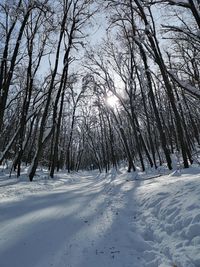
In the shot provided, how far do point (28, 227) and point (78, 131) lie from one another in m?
45.8

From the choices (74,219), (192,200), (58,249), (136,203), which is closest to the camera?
(58,249)

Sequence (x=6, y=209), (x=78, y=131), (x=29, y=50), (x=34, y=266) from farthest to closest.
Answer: (x=78, y=131) < (x=29, y=50) < (x=6, y=209) < (x=34, y=266)

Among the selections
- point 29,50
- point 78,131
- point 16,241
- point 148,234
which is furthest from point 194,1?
point 78,131

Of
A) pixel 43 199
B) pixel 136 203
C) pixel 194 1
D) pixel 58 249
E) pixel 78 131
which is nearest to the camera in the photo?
pixel 58 249

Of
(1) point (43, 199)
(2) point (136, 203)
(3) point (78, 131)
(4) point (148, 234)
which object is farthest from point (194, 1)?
(3) point (78, 131)

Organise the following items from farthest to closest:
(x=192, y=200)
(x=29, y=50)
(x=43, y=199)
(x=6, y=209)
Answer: (x=29, y=50), (x=43, y=199), (x=6, y=209), (x=192, y=200)

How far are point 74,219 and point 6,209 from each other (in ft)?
6.67

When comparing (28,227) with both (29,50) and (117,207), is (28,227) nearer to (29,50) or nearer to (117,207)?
(117,207)

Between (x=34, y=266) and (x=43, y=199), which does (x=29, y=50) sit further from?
(x=34, y=266)

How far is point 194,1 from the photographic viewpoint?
29.7 ft

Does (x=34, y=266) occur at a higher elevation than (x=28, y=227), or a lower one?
lower


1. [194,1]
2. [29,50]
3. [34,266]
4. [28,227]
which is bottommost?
[34,266]

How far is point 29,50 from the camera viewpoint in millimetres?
16734

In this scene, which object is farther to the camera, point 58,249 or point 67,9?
point 67,9
